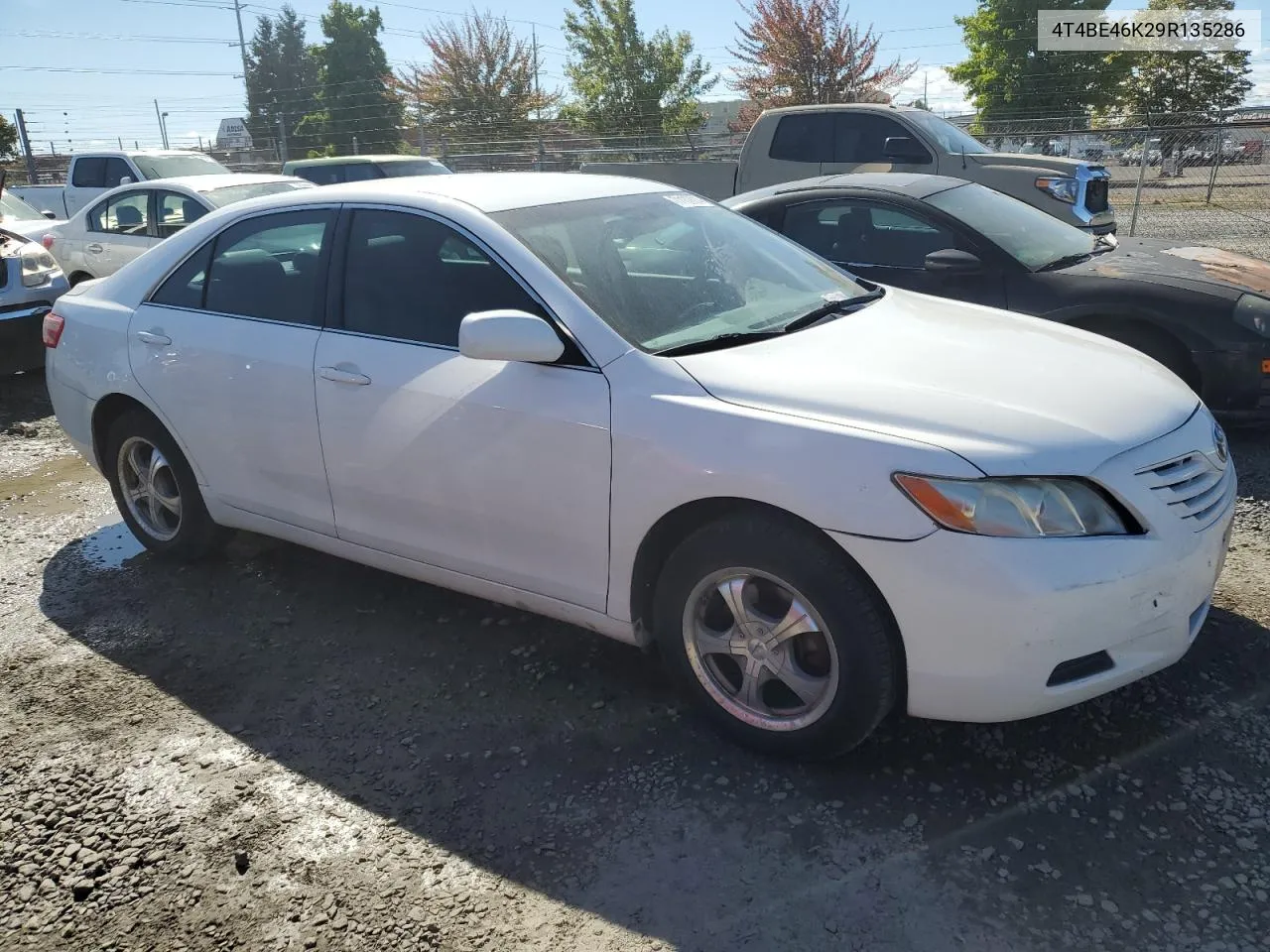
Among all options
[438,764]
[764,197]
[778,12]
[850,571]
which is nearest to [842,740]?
[850,571]

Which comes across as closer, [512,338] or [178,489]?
[512,338]

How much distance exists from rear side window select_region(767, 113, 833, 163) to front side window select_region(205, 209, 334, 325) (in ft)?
27.4

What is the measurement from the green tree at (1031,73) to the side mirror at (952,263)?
3212 cm

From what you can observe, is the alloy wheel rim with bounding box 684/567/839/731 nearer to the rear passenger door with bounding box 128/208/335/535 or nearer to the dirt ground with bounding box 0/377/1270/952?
the dirt ground with bounding box 0/377/1270/952

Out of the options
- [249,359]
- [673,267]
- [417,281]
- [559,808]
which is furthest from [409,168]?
[559,808]

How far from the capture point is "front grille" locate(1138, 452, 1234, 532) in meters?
2.67

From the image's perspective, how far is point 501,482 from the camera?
3.17m

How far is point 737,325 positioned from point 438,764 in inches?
65.5

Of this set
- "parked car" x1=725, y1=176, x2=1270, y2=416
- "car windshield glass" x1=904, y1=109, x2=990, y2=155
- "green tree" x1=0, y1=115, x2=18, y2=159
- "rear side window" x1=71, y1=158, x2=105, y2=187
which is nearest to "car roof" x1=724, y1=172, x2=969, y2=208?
"parked car" x1=725, y1=176, x2=1270, y2=416

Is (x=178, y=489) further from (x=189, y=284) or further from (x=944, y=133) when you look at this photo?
(x=944, y=133)

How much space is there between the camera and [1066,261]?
18.6ft

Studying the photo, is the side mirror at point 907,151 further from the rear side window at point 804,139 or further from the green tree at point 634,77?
the green tree at point 634,77

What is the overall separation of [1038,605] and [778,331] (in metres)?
1.25

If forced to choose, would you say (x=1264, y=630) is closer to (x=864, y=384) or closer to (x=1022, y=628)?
(x=1022, y=628)
